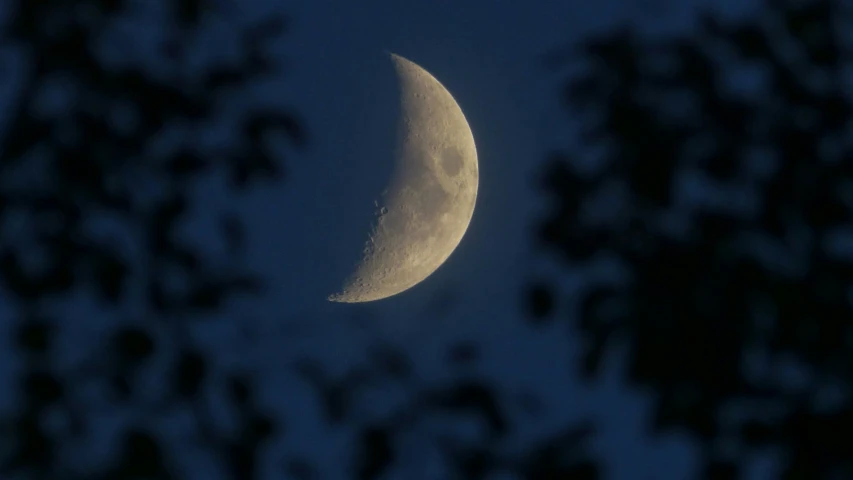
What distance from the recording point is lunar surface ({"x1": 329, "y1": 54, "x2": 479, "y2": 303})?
33.7ft

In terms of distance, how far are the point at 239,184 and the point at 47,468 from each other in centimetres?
155

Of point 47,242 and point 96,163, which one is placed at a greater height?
point 96,163

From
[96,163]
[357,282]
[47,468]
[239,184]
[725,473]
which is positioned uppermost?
[357,282]

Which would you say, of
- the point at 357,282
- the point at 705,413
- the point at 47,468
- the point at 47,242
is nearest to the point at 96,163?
the point at 47,242

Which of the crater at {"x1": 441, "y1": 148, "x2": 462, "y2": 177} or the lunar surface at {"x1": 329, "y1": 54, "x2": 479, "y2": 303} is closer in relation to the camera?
the lunar surface at {"x1": 329, "y1": 54, "x2": 479, "y2": 303}

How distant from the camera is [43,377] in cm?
472

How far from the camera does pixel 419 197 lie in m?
10.5

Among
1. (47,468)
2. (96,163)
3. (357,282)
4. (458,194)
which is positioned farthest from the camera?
(458,194)

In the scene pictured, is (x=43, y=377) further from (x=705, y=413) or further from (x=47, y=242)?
(x=705, y=413)

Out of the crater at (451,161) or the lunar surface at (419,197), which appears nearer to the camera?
the lunar surface at (419,197)

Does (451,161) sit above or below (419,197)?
above

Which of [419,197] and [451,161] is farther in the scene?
[451,161]

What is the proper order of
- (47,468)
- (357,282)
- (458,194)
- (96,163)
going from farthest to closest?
1. (458,194)
2. (357,282)
3. (96,163)
4. (47,468)

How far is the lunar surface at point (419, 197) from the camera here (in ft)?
33.7
